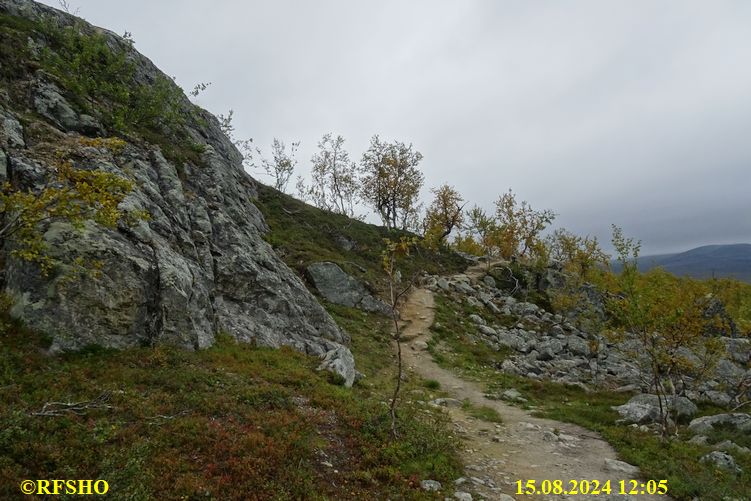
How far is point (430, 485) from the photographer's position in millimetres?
11055

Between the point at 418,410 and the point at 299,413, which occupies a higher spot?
the point at 299,413

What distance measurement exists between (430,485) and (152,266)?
1348 centimetres

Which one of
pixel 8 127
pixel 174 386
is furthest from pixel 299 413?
pixel 8 127

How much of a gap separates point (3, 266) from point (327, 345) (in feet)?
49.0

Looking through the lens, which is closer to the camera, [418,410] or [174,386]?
[174,386]

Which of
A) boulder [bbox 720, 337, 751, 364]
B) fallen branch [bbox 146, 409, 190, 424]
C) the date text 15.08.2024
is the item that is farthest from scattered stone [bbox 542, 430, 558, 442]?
boulder [bbox 720, 337, 751, 364]

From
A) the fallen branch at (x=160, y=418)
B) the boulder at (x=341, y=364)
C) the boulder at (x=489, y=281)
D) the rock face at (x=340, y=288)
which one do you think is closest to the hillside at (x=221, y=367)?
the fallen branch at (x=160, y=418)

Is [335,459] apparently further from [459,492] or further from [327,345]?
[327,345]

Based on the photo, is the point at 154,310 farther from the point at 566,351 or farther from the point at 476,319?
the point at 566,351

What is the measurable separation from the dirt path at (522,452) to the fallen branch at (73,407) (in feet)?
33.7

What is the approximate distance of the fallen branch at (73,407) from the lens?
9827mm

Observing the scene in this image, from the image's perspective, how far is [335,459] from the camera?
457 inches

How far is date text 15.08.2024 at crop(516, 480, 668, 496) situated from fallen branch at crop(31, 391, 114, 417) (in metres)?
12.0

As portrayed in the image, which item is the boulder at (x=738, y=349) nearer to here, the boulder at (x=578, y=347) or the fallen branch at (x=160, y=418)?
the boulder at (x=578, y=347)
